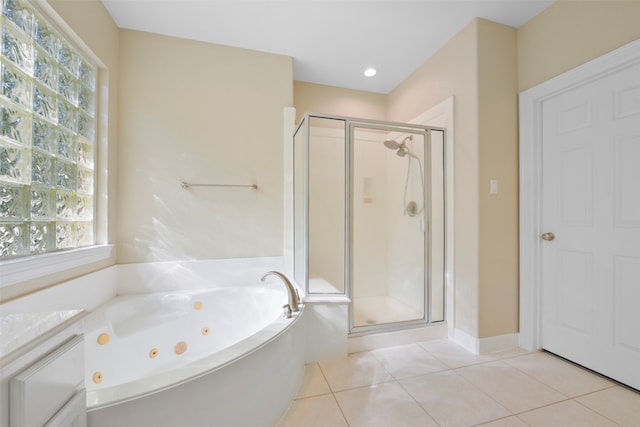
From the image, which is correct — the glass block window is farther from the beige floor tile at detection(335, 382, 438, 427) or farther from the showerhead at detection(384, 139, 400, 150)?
the showerhead at detection(384, 139, 400, 150)

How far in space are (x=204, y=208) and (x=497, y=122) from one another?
2342mm

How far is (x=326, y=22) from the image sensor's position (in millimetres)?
2053

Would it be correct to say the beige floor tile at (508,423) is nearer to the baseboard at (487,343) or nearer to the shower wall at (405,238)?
the baseboard at (487,343)

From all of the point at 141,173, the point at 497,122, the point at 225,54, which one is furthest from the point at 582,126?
the point at 141,173

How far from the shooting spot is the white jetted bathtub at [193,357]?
3.09 feet

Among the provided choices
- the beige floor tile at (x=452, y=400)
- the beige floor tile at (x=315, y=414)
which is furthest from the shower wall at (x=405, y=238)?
the beige floor tile at (x=315, y=414)

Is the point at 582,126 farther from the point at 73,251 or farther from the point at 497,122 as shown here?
the point at 73,251

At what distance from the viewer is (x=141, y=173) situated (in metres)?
2.12

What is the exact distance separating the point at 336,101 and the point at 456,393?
2.77m

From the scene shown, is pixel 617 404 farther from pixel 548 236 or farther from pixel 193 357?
pixel 193 357

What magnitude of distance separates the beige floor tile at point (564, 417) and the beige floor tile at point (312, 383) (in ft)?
3.30

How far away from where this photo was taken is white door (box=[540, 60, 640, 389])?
156 centimetres

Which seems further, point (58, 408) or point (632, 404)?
point (632, 404)

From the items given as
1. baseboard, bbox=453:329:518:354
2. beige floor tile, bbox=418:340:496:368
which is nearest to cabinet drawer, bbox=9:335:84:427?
beige floor tile, bbox=418:340:496:368
